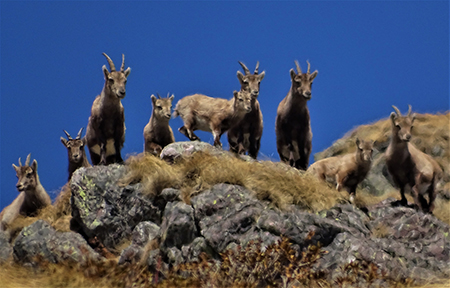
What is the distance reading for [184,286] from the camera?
10.9 metres

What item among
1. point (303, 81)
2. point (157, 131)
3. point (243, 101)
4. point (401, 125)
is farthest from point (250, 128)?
point (401, 125)

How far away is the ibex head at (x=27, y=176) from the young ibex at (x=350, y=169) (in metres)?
7.52

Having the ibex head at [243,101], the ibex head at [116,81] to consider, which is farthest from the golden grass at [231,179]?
the ibex head at [243,101]

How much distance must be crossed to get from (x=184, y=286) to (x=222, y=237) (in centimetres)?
156

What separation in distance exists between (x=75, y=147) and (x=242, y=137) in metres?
4.54

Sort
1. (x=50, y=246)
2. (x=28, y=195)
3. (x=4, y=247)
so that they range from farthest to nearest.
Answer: (x=28, y=195) → (x=4, y=247) → (x=50, y=246)

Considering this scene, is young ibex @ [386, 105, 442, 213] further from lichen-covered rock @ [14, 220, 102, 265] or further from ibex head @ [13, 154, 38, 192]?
ibex head @ [13, 154, 38, 192]

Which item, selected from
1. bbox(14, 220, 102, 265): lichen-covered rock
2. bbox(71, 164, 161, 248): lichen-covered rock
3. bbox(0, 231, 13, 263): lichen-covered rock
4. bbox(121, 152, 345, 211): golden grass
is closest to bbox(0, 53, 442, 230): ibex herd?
bbox(0, 231, 13, 263): lichen-covered rock

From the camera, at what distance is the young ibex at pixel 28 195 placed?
16531 mm

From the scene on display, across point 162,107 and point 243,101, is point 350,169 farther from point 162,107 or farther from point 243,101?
point 162,107

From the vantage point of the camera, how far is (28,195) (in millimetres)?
16828

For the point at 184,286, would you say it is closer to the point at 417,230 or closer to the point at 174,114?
the point at 417,230

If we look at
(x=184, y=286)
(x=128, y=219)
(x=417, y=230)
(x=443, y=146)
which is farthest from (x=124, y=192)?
(x=443, y=146)

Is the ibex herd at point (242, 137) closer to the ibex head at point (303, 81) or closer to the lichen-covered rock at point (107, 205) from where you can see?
the ibex head at point (303, 81)
